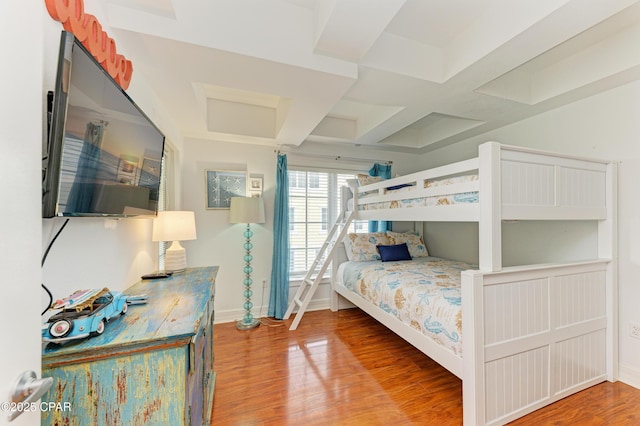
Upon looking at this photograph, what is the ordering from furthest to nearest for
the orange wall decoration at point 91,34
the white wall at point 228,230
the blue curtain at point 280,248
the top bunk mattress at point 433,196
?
the blue curtain at point 280,248, the white wall at point 228,230, the top bunk mattress at point 433,196, the orange wall decoration at point 91,34

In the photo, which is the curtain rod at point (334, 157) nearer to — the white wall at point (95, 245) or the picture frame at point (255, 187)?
the picture frame at point (255, 187)

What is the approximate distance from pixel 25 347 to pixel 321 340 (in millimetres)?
2448

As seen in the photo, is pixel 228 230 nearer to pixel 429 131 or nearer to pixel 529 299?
pixel 529 299

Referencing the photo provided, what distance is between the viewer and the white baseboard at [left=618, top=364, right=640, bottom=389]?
1887 mm

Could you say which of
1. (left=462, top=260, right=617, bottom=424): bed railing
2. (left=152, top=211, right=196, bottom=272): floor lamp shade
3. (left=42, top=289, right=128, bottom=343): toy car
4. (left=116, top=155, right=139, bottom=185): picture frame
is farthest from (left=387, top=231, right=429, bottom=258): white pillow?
(left=42, top=289, right=128, bottom=343): toy car

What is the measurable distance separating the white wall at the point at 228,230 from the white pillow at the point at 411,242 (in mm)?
1387

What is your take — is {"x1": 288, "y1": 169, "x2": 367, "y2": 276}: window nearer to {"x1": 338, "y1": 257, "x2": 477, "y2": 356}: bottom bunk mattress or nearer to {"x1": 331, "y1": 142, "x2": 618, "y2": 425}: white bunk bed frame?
{"x1": 338, "y1": 257, "x2": 477, "y2": 356}: bottom bunk mattress

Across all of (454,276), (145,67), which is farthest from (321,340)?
(145,67)

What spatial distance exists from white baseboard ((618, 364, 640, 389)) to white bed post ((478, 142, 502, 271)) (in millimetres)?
1570

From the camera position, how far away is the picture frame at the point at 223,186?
3168mm

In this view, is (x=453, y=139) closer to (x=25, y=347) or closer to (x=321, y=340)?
(x=321, y=340)

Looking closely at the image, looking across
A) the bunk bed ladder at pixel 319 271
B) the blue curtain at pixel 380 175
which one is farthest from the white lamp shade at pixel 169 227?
the blue curtain at pixel 380 175

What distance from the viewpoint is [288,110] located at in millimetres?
2385

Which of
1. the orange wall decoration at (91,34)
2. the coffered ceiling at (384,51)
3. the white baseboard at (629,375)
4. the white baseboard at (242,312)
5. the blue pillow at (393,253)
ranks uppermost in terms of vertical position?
the coffered ceiling at (384,51)
